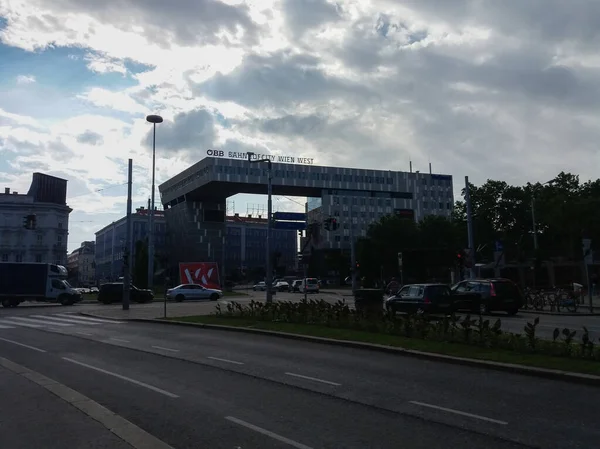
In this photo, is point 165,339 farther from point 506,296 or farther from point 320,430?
point 506,296

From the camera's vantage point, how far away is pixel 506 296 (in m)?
27.3

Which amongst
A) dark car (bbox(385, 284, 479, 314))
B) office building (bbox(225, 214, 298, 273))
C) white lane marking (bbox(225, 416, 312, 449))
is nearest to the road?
white lane marking (bbox(225, 416, 312, 449))

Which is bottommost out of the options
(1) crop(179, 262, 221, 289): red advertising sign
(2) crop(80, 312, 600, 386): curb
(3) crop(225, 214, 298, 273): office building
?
(2) crop(80, 312, 600, 386): curb

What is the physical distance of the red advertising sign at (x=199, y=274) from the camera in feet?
198

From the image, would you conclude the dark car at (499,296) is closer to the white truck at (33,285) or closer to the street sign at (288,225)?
the street sign at (288,225)

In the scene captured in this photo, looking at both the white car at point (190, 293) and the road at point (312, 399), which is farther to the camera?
the white car at point (190, 293)

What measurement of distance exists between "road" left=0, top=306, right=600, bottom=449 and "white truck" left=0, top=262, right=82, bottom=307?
33.1 metres

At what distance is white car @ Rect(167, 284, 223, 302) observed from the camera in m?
51.8

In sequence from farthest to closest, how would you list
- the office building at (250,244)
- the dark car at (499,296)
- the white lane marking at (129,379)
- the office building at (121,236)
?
the office building at (250,244) < the office building at (121,236) < the dark car at (499,296) < the white lane marking at (129,379)

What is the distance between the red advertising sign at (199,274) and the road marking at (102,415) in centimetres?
4925

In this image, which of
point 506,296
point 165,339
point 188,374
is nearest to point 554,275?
point 506,296

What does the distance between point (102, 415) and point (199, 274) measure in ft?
178

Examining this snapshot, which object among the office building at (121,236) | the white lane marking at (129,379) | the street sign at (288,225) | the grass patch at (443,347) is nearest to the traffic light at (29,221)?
the street sign at (288,225)

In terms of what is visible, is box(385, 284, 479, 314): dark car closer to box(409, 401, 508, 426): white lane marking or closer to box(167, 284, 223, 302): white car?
box(409, 401, 508, 426): white lane marking
